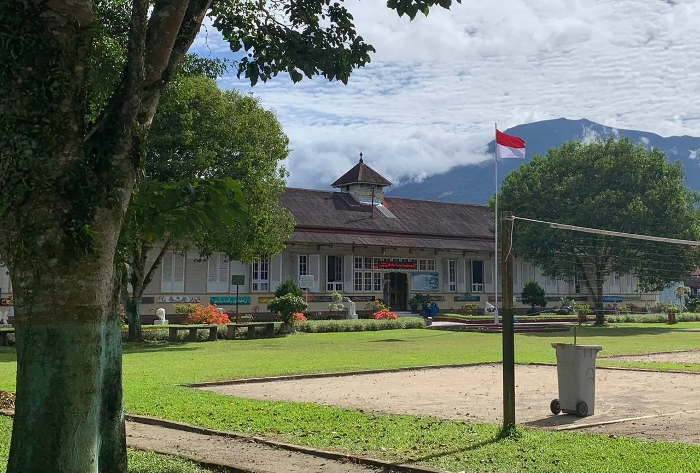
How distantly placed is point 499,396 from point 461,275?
135ft

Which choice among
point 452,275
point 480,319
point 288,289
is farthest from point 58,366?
point 452,275

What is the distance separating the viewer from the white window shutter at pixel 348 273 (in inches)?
1887

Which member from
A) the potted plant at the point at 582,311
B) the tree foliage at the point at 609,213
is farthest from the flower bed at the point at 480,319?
the tree foliage at the point at 609,213

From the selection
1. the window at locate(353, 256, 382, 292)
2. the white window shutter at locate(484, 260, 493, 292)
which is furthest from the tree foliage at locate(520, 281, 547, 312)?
the window at locate(353, 256, 382, 292)

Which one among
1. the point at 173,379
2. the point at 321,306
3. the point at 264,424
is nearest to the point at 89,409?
the point at 264,424

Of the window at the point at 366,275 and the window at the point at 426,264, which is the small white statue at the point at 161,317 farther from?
the window at the point at 426,264

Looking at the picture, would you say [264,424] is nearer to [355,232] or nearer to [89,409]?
[89,409]

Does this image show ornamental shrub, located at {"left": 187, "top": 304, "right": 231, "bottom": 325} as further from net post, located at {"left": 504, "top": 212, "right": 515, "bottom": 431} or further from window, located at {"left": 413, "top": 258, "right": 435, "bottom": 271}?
net post, located at {"left": 504, "top": 212, "right": 515, "bottom": 431}

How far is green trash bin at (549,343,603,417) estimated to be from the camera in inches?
403

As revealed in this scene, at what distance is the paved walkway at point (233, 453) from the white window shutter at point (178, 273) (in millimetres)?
33119

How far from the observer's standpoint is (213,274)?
43.2 meters

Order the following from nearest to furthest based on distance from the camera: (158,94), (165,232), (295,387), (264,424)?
(158,94)
(165,232)
(264,424)
(295,387)

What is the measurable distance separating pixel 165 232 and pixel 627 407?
7710 mm

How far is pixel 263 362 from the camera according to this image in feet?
63.8
